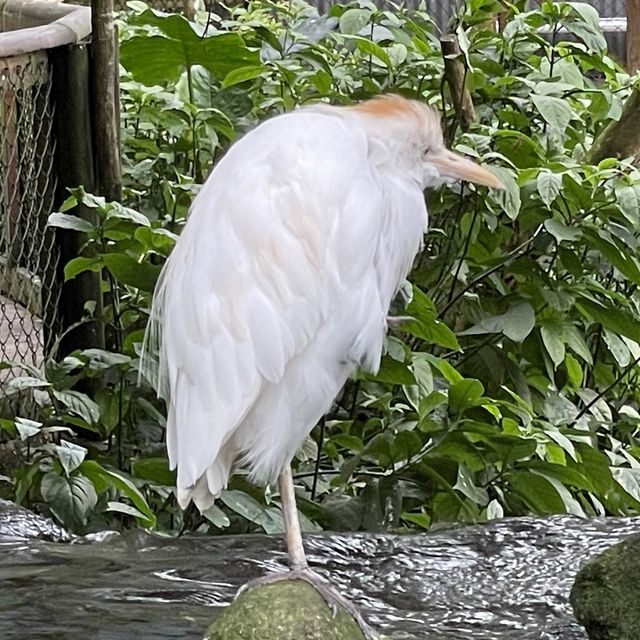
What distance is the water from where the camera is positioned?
6.93 feet

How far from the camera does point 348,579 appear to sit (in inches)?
94.7


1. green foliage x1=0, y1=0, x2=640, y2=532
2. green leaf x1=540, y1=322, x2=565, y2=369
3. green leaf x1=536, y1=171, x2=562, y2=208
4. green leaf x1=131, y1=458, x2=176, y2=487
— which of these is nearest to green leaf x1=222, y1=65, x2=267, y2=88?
green foliage x1=0, y1=0, x2=640, y2=532

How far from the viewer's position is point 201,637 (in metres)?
2.03

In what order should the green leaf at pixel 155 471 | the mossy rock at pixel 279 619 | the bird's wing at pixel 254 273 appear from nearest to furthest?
the mossy rock at pixel 279 619 < the bird's wing at pixel 254 273 < the green leaf at pixel 155 471

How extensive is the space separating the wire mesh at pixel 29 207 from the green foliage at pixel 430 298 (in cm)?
18

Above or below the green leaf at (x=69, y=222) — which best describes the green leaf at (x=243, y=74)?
above

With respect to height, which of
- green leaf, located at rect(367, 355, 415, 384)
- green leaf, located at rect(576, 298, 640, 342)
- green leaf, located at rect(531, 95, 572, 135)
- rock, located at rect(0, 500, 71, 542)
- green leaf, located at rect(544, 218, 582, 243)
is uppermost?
green leaf, located at rect(531, 95, 572, 135)

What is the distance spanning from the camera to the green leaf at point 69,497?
2729 mm

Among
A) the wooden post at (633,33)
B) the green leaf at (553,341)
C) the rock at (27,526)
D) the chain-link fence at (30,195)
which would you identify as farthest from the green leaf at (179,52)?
the wooden post at (633,33)

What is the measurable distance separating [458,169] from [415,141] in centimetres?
13

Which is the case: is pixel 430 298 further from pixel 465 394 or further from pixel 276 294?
pixel 276 294

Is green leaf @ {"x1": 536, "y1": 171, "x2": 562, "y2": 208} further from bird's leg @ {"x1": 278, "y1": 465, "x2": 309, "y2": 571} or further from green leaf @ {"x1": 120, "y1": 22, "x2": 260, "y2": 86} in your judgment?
bird's leg @ {"x1": 278, "y1": 465, "x2": 309, "y2": 571}

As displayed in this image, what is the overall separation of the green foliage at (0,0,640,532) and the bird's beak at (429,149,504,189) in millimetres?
456

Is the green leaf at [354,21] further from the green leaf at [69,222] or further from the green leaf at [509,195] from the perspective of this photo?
the green leaf at [69,222]
